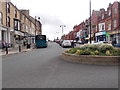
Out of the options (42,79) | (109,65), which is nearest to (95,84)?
(42,79)

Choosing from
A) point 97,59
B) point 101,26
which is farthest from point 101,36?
point 97,59

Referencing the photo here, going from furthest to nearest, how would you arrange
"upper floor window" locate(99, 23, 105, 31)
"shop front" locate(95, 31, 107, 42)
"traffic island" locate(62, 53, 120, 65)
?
"upper floor window" locate(99, 23, 105, 31), "shop front" locate(95, 31, 107, 42), "traffic island" locate(62, 53, 120, 65)

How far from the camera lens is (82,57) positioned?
8266mm

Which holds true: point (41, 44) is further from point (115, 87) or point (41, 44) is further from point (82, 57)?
point (115, 87)

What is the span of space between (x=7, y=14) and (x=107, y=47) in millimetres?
21021

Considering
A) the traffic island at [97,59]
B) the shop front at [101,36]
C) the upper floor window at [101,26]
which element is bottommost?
the traffic island at [97,59]

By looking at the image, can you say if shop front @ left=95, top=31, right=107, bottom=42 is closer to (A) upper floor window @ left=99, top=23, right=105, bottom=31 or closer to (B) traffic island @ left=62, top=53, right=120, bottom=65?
(A) upper floor window @ left=99, top=23, right=105, bottom=31

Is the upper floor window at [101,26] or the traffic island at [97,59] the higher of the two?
the upper floor window at [101,26]

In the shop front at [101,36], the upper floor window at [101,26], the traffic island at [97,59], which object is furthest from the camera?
the upper floor window at [101,26]

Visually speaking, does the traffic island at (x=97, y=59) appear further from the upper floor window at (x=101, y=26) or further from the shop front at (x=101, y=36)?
the upper floor window at (x=101, y=26)

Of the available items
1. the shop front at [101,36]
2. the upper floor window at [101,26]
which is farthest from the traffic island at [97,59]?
the upper floor window at [101,26]

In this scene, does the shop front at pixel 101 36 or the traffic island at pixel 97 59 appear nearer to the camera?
the traffic island at pixel 97 59

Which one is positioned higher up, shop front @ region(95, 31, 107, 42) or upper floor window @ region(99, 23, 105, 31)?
upper floor window @ region(99, 23, 105, 31)

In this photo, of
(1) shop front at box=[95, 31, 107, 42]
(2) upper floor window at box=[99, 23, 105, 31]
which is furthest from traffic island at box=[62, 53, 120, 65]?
(2) upper floor window at box=[99, 23, 105, 31]
